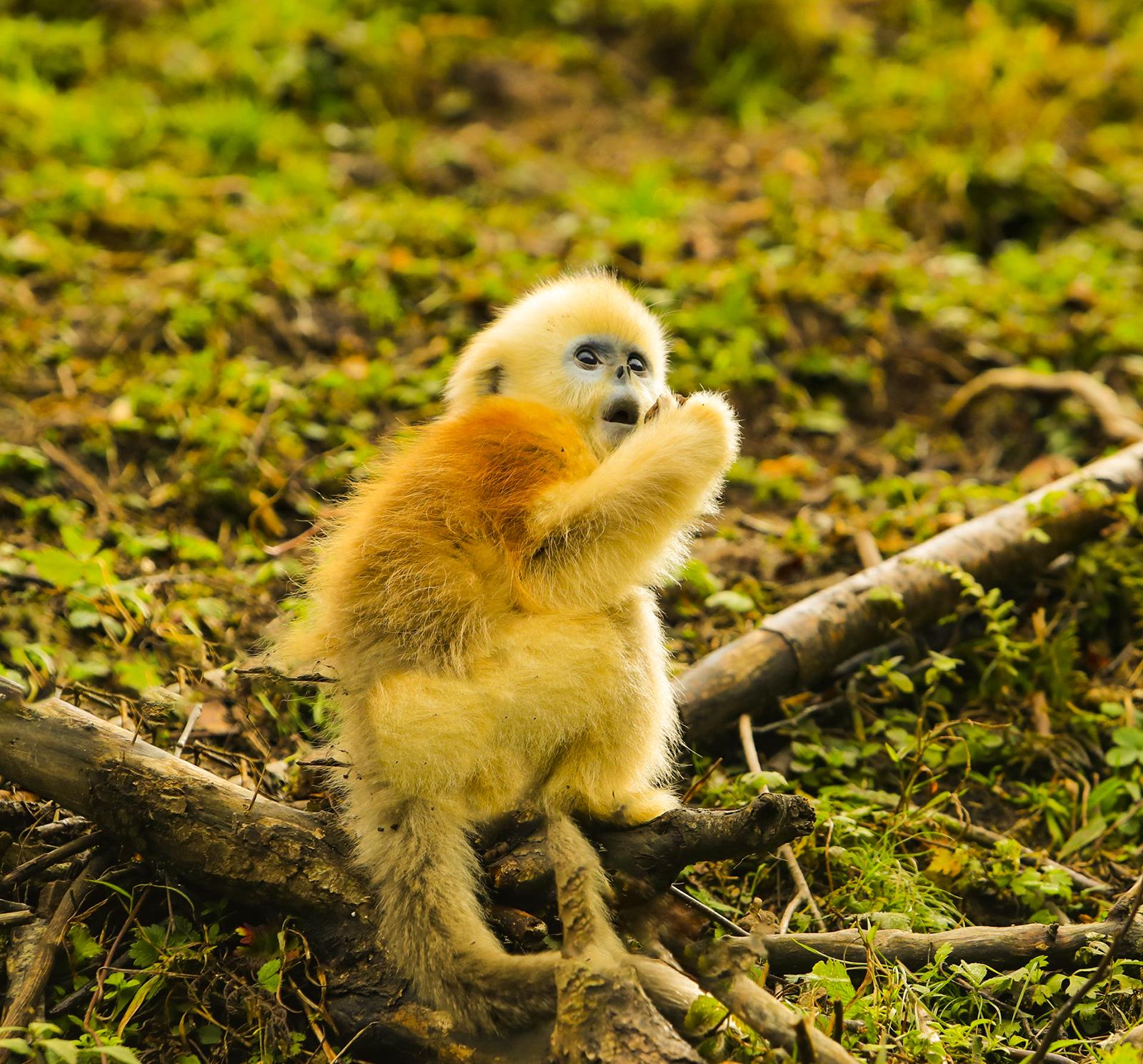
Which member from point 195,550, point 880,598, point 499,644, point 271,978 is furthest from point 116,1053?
point 880,598

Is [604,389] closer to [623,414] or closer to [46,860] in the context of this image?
[623,414]

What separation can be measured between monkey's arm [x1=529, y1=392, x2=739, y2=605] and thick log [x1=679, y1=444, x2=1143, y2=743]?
2.70ft

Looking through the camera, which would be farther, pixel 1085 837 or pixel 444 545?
pixel 1085 837

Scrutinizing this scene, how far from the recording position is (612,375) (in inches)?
139

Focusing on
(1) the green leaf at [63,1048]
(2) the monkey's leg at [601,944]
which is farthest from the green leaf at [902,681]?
(1) the green leaf at [63,1048]

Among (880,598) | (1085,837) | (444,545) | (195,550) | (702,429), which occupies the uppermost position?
(702,429)

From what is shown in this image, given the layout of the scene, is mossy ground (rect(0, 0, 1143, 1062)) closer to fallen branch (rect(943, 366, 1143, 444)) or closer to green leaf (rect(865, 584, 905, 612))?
fallen branch (rect(943, 366, 1143, 444))

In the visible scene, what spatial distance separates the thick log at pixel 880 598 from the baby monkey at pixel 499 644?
392 millimetres

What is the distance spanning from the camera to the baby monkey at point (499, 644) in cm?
272

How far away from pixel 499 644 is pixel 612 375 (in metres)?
1.01

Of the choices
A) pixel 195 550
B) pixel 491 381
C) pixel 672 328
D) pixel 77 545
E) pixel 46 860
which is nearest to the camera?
pixel 46 860

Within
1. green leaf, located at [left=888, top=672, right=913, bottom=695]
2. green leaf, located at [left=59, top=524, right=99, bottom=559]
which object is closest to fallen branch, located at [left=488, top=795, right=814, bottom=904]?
green leaf, located at [left=888, top=672, right=913, bottom=695]

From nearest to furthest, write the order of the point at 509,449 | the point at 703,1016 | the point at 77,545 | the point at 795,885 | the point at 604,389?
the point at 703,1016
the point at 509,449
the point at 795,885
the point at 604,389
the point at 77,545

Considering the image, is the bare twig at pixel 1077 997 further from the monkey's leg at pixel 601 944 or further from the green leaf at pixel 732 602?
the green leaf at pixel 732 602
